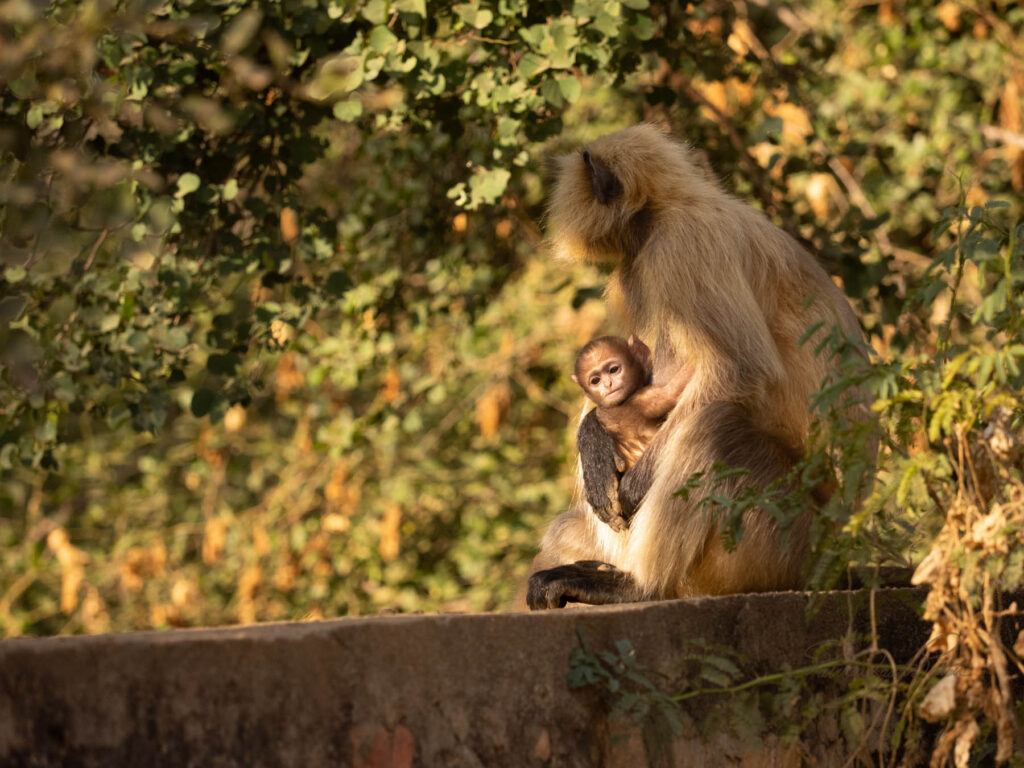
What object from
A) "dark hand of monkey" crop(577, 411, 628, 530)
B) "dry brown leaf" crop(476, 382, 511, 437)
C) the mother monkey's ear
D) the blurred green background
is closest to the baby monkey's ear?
"dark hand of monkey" crop(577, 411, 628, 530)

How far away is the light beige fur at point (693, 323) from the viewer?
277 centimetres

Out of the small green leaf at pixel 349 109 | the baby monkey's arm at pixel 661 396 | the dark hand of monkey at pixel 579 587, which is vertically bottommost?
the dark hand of monkey at pixel 579 587

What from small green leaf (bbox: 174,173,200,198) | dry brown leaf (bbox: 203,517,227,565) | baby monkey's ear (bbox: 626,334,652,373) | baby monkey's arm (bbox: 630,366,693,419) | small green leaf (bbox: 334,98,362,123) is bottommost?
dry brown leaf (bbox: 203,517,227,565)

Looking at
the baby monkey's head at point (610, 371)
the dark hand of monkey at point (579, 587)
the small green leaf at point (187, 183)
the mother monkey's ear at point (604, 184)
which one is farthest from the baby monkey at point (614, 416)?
the small green leaf at point (187, 183)

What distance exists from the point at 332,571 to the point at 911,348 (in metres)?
3.03

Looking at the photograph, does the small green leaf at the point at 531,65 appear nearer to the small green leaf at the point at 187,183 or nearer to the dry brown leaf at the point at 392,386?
the small green leaf at the point at 187,183

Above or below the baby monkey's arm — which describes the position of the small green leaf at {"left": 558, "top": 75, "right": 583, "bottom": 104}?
above

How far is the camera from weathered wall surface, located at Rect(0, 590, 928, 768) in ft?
5.18

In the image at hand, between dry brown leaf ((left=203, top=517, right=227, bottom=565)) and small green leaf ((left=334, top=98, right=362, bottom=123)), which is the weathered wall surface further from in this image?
dry brown leaf ((left=203, top=517, right=227, bottom=565))

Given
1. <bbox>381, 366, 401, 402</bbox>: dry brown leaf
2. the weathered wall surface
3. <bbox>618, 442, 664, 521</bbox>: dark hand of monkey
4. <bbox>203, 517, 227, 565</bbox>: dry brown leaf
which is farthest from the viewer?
<bbox>203, 517, 227, 565</bbox>: dry brown leaf

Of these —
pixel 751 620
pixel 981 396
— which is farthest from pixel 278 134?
pixel 981 396

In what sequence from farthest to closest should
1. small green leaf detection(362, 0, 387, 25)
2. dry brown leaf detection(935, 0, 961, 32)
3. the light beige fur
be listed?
1. dry brown leaf detection(935, 0, 961, 32)
2. small green leaf detection(362, 0, 387, 25)
3. the light beige fur

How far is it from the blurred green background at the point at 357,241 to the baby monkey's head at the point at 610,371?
2.03 feet

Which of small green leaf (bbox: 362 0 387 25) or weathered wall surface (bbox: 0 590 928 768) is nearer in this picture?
weathered wall surface (bbox: 0 590 928 768)
